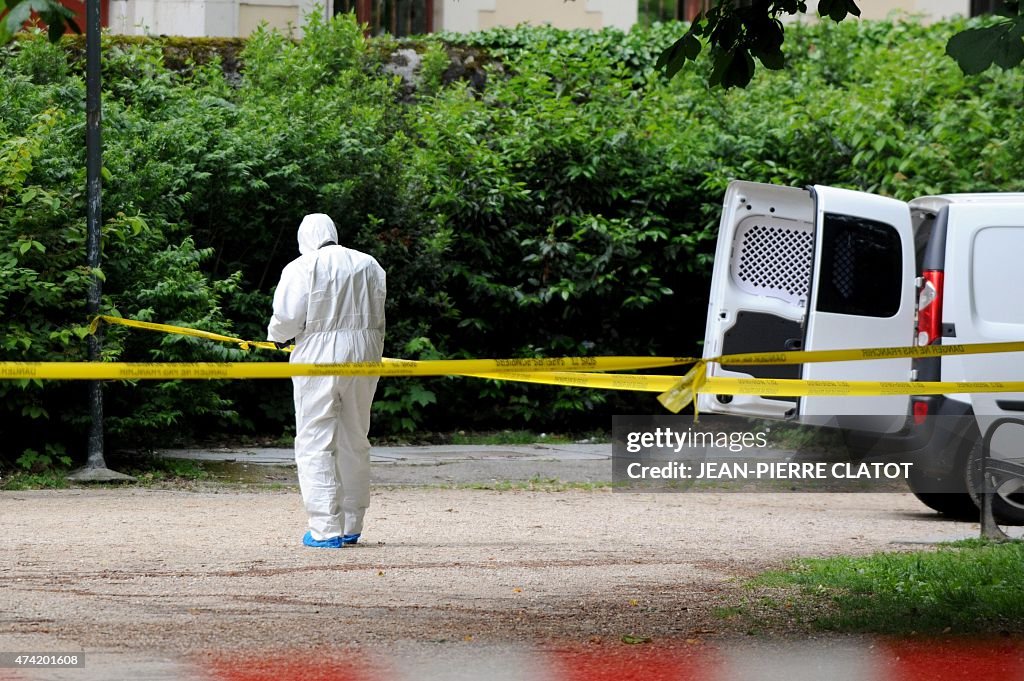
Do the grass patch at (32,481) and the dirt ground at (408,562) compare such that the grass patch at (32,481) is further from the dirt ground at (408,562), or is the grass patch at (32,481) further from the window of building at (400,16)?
the window of building at (400,16)

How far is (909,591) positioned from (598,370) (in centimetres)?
189

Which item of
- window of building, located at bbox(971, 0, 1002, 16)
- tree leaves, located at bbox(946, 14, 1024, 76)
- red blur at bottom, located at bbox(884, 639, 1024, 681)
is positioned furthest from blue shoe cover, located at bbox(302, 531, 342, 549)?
window of building, located at bbox(971, 0, 1002, 16)

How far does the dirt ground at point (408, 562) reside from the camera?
18.2 ft

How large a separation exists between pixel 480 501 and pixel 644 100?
21.3ft

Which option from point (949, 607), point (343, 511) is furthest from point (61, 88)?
point (949, 607)

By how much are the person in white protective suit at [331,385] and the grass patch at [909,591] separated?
85.2 inches

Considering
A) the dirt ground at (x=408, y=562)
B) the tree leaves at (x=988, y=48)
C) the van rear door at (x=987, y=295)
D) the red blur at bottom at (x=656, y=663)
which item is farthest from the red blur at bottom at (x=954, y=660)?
the van rear door at (x=987, y=295)

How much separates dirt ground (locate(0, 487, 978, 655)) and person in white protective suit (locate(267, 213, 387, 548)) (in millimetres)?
240

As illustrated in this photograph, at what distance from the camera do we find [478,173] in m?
13.4

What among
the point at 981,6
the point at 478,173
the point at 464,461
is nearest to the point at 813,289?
the point at 464,461

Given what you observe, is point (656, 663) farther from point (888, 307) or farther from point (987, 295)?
point (888, 307)

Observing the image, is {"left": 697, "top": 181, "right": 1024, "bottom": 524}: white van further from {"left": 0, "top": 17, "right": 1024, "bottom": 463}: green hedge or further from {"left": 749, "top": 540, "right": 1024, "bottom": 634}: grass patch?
{"left": 0, "top": 17, "right": 1024, "bottom": 463}: green hedge

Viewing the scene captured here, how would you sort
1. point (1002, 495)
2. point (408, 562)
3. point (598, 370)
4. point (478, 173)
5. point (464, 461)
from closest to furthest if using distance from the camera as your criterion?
point (408, 562), point (598, 370), point (1002, 495), point (464, 461), point (478, 173)

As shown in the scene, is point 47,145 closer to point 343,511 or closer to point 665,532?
point 343,511
